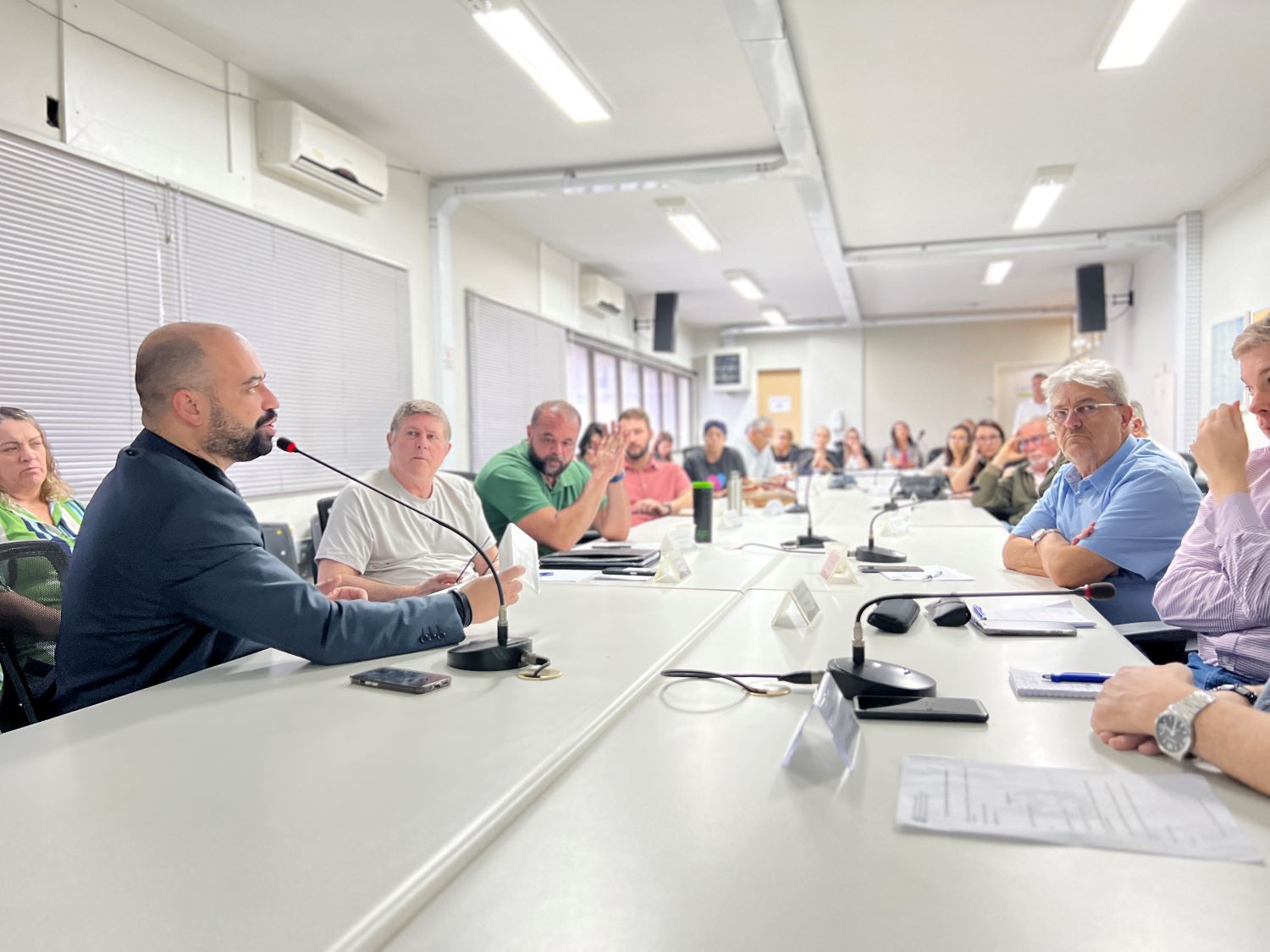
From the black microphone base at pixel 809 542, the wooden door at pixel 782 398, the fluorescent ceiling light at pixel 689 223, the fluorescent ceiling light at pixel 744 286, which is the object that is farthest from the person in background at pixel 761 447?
the wooden door at pixel 782 398

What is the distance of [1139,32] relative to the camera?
3.47 meters

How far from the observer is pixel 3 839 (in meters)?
0.85

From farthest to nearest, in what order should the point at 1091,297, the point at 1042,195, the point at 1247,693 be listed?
the point at 1091,297 → the point at 1042,195 → the point at 1247,693

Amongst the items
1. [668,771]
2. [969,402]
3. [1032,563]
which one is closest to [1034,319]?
[969,402]

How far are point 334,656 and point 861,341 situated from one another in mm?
11777

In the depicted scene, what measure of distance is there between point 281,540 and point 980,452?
15.4 feet

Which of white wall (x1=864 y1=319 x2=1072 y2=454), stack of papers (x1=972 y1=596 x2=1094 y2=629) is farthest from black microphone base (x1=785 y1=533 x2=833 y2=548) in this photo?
white wall (x1=864 y1=319 x2=1072 y2=454)

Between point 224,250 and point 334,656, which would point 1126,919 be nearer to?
point 334,656

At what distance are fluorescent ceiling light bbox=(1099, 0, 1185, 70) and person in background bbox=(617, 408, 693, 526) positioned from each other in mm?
2918

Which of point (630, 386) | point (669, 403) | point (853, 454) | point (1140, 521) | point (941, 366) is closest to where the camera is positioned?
point (1140, 521)

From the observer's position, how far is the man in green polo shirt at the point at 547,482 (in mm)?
3104

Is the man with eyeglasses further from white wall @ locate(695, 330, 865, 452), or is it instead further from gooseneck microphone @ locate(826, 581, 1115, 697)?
white wall @ locate(695, 330, 865, 452)

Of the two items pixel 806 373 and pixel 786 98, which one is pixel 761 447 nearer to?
pixel 786 98

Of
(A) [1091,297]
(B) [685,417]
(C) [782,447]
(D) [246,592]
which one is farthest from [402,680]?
(B) [685,417]
